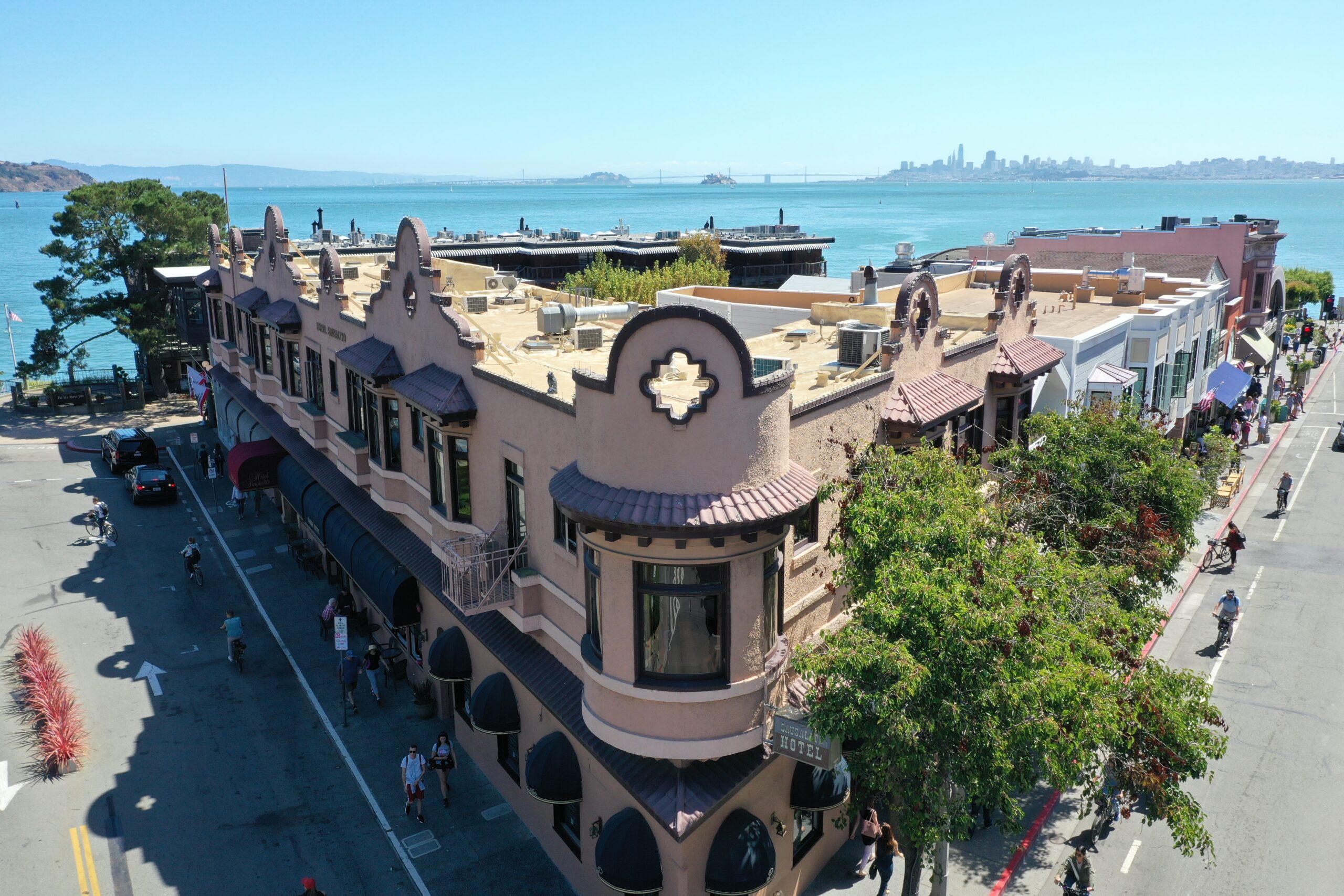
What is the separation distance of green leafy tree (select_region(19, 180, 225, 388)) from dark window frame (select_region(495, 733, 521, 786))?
45327mm

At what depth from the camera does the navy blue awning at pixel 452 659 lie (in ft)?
68.8

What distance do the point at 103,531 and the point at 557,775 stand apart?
26915 mm

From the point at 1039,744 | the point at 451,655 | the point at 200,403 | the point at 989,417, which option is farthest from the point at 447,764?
the point at 200,403

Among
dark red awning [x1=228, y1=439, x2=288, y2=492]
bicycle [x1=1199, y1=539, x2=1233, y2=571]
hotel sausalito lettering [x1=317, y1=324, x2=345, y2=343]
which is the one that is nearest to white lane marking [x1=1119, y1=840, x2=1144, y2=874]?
bicycle [x1=1199, y1=539, x2=1233, y2=571]

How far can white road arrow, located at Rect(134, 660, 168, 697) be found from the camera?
24812 mm

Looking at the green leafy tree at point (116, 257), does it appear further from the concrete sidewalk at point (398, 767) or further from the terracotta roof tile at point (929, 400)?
the terracotta roof tile at point (929, 400)

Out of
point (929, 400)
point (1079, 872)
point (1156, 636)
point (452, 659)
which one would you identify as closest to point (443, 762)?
point (452, 659)

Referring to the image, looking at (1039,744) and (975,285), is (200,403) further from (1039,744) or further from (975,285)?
(1039,744)

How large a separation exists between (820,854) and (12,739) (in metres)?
18.7

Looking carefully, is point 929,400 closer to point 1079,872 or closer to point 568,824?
point 1079,872

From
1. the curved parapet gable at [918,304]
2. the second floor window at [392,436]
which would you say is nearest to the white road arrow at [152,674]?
the second floor window at [392,436]

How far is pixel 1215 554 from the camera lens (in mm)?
32781

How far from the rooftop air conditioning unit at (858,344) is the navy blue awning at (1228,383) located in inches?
1250

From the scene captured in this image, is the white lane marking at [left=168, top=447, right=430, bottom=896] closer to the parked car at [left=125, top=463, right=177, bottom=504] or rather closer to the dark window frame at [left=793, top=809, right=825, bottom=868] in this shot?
the parked car at [left=125, top=463, right=177, bottom=504]
